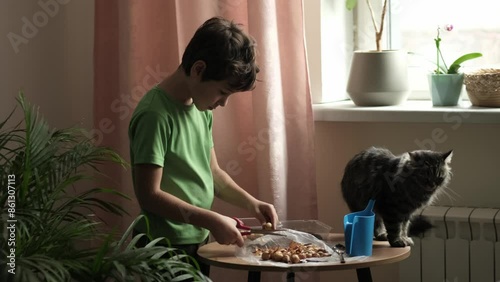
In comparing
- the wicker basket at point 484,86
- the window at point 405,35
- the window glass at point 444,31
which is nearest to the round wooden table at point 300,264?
the wicker basket at point 484,86

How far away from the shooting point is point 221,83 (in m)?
1.95

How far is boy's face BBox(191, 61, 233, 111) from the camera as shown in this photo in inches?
76.8

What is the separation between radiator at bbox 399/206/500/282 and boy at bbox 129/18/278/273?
810 mm

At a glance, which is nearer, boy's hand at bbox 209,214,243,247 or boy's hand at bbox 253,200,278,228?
boy's hand at bbox 209,214,243,247

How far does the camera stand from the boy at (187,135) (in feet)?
6.32

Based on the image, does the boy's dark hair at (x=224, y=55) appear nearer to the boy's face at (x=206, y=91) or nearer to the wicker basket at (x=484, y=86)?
the boy's face at (x=206, y=91)

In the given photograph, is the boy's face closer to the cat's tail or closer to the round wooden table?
the round wooden table

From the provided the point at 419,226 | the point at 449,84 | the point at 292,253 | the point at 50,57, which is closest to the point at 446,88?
the point at 449,84

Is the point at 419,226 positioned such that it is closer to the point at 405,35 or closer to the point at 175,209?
the point at 405,35

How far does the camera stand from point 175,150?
6.56 ft

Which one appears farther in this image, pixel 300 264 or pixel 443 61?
pixel 443 61

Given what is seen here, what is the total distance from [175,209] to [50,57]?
38.6 inches

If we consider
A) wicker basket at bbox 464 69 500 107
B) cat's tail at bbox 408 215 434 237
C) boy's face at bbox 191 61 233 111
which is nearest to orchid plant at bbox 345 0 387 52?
wicker basket at bbox 464 69 500 107

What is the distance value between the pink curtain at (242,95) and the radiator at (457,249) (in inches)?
13.9
